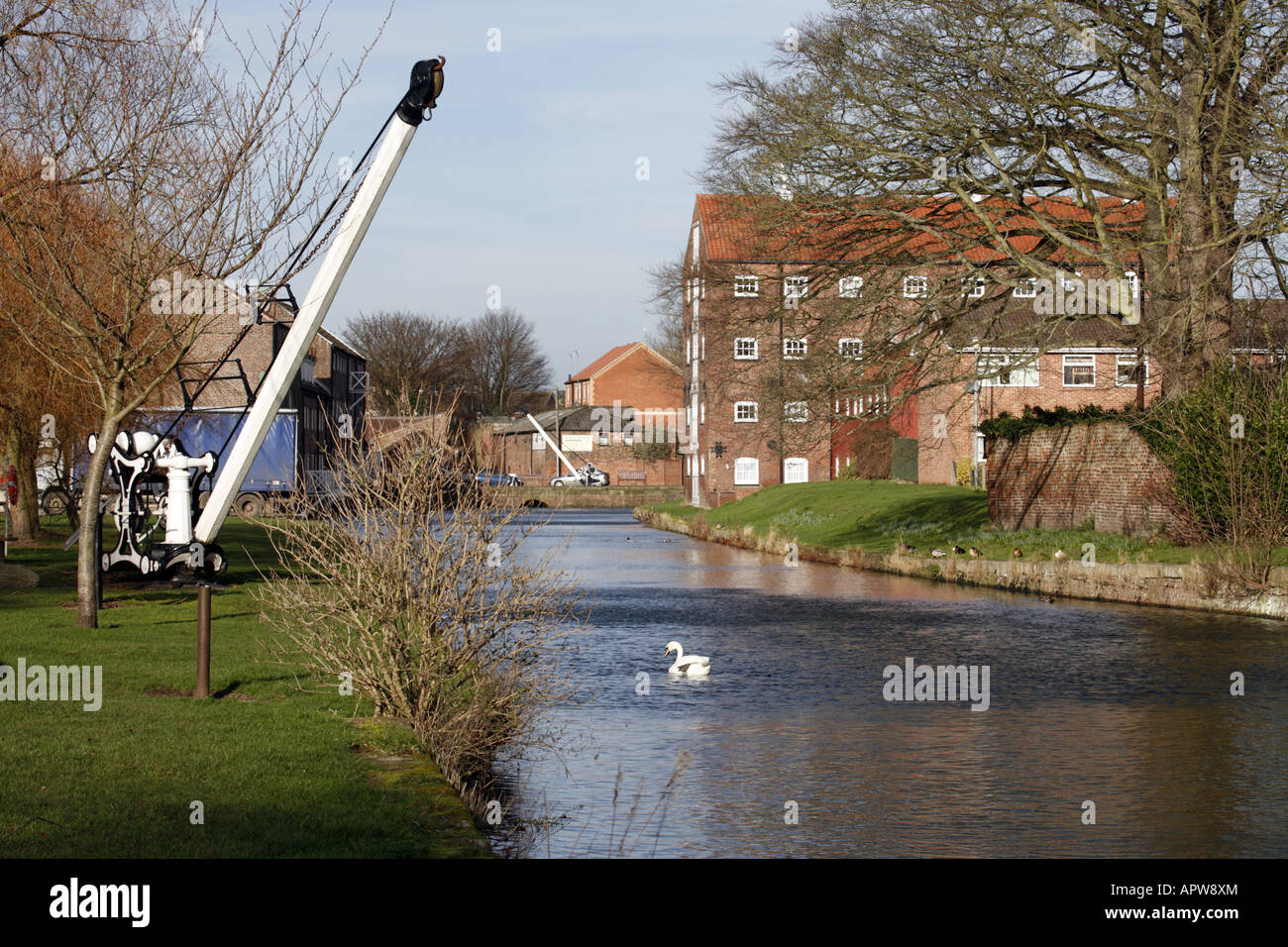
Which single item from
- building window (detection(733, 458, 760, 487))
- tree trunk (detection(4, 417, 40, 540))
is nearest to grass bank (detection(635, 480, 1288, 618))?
building window (detection(733, 458, 760, 487))

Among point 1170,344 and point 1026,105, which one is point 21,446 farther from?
point 1170,344

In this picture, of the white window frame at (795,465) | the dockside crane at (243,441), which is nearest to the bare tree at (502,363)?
the white window frame at (795,465)

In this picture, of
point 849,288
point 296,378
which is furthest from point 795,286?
point 296,378

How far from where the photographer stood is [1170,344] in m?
23.7

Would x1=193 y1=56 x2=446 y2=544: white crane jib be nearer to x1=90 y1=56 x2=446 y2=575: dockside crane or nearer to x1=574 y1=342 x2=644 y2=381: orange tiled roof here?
x1=90 y1=56 x2=446 y2=575: dockside crane

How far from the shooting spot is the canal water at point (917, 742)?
8.41 meters

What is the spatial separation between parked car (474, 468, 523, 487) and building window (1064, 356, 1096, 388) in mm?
45018

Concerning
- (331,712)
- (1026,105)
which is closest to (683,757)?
(331,712)

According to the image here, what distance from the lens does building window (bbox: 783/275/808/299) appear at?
2766 cm

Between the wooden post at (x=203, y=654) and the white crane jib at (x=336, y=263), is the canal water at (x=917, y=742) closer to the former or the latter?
the wooden post at (x=203, y=654)

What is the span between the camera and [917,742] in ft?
36.9

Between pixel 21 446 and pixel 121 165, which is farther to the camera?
pixel 21 446

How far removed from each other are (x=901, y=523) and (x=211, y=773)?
2888 centimetres

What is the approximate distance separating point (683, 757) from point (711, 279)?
20.5 m
